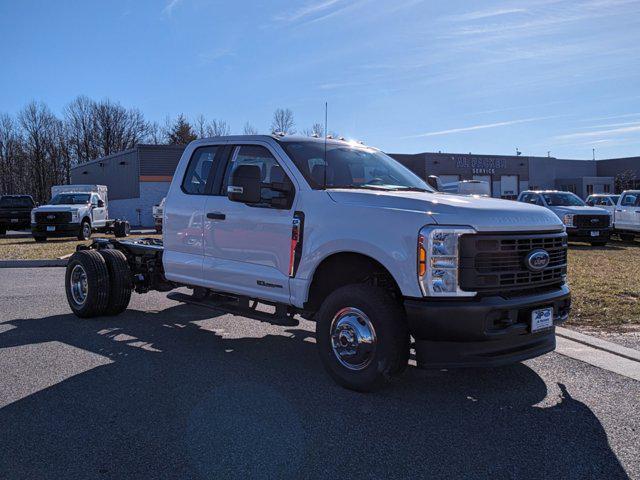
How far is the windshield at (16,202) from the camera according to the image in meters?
27.3

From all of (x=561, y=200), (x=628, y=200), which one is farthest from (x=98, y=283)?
(x=628, y=200)

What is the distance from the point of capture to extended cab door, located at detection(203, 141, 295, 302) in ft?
16.6

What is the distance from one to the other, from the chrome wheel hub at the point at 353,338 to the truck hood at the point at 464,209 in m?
0.90

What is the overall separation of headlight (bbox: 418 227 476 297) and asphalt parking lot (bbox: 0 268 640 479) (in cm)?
94

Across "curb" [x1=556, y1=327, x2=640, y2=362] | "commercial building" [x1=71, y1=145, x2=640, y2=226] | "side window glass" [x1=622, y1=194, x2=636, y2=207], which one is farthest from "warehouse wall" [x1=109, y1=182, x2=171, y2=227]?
"curb" [x1=556, y1=327, x2=640, y2=362]

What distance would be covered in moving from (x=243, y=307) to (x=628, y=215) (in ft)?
61.2

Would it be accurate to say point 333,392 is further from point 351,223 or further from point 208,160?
point 208,160

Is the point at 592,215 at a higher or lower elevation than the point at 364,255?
lower

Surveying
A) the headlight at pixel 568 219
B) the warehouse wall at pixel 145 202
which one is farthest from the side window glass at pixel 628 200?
the warehouse wall at pixel 145 202

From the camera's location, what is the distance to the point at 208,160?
6105 mm

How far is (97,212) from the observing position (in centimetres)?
2405

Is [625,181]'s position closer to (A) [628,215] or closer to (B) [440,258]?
(A) [628,215]

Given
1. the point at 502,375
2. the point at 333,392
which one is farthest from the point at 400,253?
the point at 502,375

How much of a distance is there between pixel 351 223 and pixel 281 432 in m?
1.69
